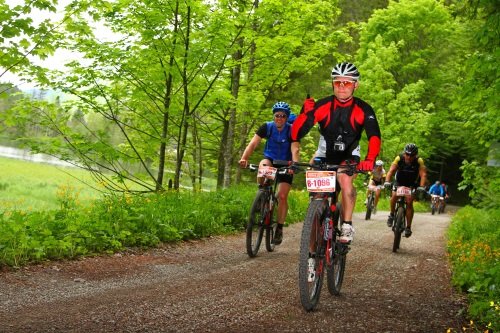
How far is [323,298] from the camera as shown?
5.50m

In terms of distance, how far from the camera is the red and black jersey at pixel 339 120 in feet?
18.1

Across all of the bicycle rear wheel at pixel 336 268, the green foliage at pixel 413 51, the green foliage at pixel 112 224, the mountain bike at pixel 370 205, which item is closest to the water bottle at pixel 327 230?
the bicycle rear wheel at pixel 336 268

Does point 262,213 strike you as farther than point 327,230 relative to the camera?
Yes

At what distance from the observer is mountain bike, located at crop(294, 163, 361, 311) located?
15.6 feet

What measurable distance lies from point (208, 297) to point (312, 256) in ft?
3.63

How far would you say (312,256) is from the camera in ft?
16.1

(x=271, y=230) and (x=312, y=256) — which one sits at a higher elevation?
(x=312, y=256)

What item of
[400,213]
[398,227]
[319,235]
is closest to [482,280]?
[319,235]

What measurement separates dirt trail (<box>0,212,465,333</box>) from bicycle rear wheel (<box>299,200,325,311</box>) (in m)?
0.17

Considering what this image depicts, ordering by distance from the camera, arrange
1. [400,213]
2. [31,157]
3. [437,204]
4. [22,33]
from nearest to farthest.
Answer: [22,33], [400,213], [437,204], [31,157]

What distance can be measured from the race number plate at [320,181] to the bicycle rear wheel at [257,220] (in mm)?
2760

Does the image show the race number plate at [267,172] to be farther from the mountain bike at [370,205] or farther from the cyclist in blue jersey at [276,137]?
the mountain bike at [370,205]

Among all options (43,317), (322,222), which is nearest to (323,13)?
(322,222)

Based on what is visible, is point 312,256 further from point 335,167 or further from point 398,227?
point 398,227
